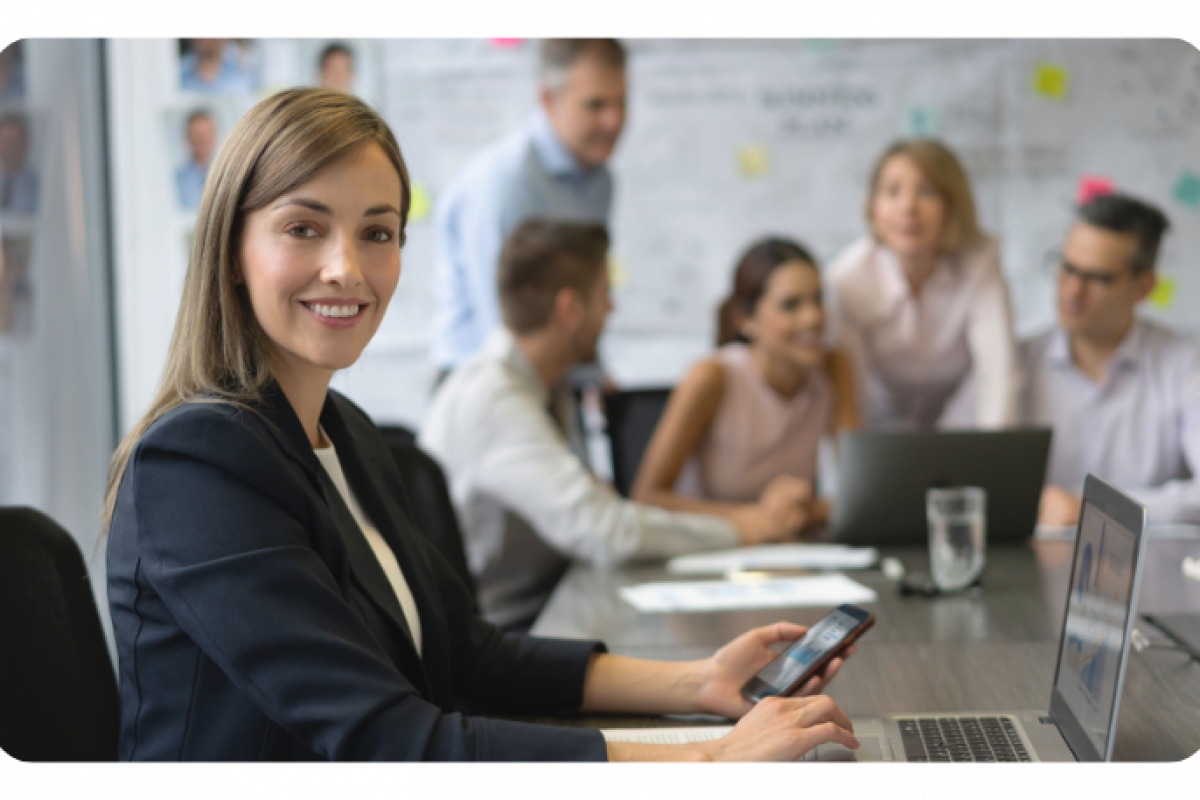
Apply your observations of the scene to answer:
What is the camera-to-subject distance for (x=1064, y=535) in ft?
7.50

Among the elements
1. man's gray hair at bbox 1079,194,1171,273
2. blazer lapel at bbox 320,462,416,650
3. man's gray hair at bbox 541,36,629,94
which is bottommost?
blazer lapel at bbox 320,462,416,650

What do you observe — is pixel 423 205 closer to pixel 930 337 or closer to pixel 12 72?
pixel 12 72

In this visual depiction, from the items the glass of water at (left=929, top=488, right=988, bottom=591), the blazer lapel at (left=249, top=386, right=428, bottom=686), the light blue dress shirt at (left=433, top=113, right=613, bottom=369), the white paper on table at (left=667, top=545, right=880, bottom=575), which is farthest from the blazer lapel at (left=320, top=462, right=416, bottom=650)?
the light blue dress shirt at (left=433, top=113, right=613, bottom=369)

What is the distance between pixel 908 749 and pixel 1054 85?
357 cm

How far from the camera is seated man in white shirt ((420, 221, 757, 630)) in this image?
81.0 inches

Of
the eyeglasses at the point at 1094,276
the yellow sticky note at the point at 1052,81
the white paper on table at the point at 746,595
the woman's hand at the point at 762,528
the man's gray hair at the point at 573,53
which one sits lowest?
the woman's hand at the point at 762,528

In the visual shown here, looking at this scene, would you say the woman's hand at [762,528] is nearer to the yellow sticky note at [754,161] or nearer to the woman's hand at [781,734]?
the woman's hand at [781,734]

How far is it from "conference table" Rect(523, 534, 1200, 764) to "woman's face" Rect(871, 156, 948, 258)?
1.34 m

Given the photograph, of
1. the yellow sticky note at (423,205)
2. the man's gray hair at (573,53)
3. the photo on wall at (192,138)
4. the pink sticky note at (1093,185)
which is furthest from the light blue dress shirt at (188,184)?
the pink sticky note at (1093,185)

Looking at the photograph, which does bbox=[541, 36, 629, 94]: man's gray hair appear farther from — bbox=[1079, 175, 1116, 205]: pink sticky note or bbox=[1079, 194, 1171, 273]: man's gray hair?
bbox=[1079, 175, 1116, 205]: pink sticky note

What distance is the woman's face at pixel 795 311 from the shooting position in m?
2.78

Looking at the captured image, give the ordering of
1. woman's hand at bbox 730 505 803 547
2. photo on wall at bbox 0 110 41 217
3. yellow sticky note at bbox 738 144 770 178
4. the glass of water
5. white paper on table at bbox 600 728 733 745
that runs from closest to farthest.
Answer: white paper on table at bbox 600 728 733 745
the glass of water
woman's hand at bbox 730 505 803 547
photo on wall at bbox 0 110 41 217
yellow sticky note at bbox 738 144 770 178

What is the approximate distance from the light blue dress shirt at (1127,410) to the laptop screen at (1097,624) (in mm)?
2057

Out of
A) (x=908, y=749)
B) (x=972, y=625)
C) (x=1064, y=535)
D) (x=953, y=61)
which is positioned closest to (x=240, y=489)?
(x=908, y=749)
